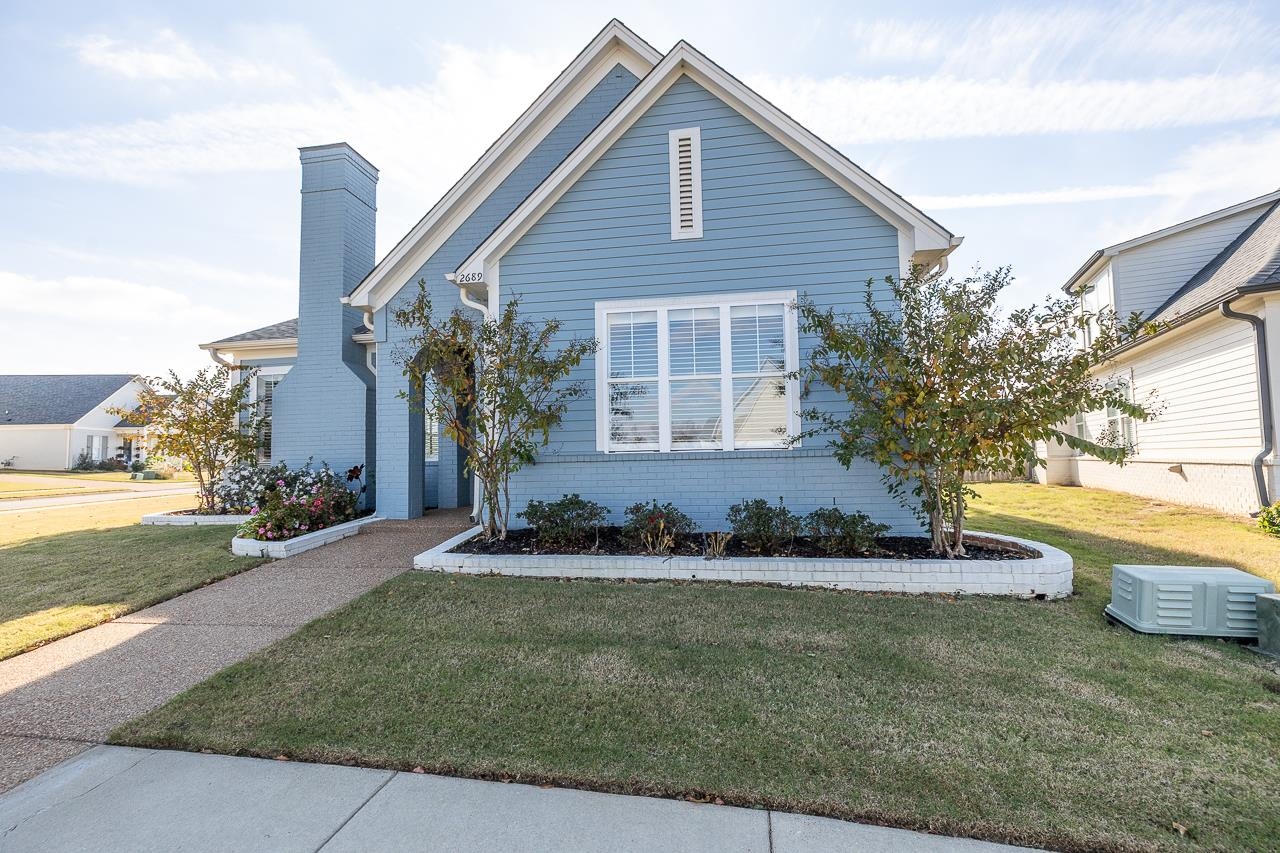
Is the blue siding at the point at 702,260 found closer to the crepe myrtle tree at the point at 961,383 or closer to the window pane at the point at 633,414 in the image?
the window pane at the point at 633,414

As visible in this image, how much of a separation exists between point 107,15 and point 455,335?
26.1 feet

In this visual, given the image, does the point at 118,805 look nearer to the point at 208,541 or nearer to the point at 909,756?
the point at 909,756

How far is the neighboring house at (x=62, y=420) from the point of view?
116ft

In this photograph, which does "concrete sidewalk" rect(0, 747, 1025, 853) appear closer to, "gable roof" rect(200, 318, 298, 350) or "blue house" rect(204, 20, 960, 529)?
"blue house" rect(204, 20, 960, 529)

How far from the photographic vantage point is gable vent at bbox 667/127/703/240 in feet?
25.8

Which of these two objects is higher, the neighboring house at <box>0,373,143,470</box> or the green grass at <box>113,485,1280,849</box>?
the neighboring house at <box>0,373,143,470</box>

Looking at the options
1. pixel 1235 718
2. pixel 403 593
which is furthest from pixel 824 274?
pixel 403 593

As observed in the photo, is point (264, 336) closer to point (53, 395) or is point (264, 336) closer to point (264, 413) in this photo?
point (264, 413)

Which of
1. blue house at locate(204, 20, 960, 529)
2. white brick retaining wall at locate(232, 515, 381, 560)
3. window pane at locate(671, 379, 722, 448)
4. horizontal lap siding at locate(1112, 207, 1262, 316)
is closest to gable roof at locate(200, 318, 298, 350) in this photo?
white brick retaining wall at locate(232, 515, 381, 560)

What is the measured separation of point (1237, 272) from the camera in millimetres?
11211

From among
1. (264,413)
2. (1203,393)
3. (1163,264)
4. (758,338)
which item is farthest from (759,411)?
(1163,264)

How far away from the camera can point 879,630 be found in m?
4.88

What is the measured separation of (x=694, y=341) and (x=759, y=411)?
4.21 ft

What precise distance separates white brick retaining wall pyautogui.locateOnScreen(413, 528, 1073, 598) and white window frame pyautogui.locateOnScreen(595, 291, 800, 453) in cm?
178
